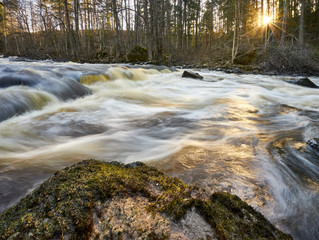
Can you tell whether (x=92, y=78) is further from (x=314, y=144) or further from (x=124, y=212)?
(x=124, y=212)

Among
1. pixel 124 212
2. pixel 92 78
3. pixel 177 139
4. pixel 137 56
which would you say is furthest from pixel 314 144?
pixel 137 56

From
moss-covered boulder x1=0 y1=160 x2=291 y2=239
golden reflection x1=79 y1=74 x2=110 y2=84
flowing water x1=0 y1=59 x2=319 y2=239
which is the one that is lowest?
flowing water x1=0 y1=59 x2=319 y2=239

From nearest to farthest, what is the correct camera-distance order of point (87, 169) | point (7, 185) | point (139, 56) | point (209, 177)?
point (87, 169) < point (7, 185) < point (209, 177) < point (139, 56)

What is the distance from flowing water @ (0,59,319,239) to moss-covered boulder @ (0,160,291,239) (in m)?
0.59

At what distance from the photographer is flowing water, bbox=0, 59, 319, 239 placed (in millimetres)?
1637

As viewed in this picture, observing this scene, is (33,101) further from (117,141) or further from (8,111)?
(117,141)

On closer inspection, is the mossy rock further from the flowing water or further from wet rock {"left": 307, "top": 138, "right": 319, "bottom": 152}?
wet rock {"left": 307, "top": 138, "right": 319, "bottom": 152}

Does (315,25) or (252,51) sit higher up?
(315,25)

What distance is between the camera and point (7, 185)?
1583 millimetres

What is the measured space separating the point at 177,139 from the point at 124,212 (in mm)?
1969

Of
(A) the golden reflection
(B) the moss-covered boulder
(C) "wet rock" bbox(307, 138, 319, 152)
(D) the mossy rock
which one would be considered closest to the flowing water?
(C) "wet rock" bbox(307, 138, 319, 152)

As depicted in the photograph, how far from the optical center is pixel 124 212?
856 millimetres

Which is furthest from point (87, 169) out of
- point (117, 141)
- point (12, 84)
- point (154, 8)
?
point (154, 8)

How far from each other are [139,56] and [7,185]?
14714mm
